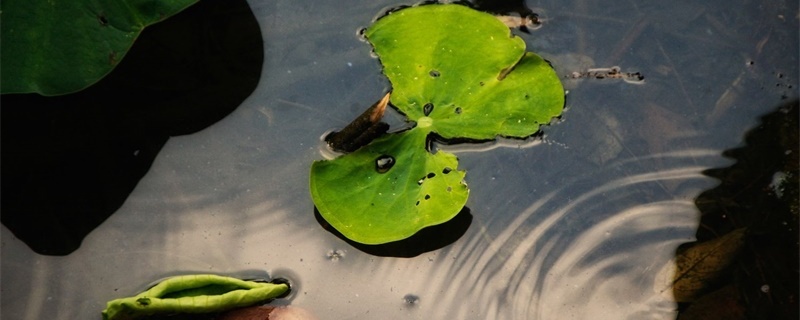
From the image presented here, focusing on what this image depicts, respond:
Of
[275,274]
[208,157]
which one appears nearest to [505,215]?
[275,274]

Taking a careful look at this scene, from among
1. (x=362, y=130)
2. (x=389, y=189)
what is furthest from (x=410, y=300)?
(x=362, y=130)

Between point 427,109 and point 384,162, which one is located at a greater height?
point 427,109

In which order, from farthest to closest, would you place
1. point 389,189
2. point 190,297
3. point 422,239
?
1. point 422,239
2. point 389,189
3. point 190,297

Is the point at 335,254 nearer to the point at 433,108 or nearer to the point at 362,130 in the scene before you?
the point at 362,130

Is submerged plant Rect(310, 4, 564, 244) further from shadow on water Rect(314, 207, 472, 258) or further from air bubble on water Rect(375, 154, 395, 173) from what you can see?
shadow on water Rect(314, 207, 472, 258)

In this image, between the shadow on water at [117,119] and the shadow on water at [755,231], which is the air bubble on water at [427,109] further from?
the shadow on water at [755,231]

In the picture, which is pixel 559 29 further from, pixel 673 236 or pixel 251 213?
pixel 251 213

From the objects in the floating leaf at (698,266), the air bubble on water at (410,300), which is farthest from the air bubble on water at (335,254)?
the floating leaf at (698,266)

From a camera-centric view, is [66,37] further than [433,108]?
No
